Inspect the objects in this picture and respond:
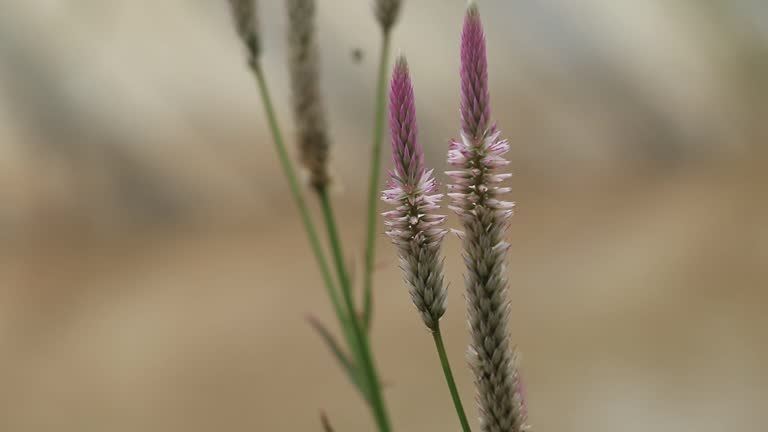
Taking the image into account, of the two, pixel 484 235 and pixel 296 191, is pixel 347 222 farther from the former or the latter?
pixel 484 235

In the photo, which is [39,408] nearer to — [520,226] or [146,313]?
A: [146,313]

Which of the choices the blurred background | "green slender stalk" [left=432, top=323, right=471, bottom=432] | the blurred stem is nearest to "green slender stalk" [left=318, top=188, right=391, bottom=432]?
the blurred stem

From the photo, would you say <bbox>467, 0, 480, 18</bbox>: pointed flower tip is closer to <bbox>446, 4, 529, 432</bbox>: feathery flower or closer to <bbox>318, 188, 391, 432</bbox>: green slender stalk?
<bbox>446, 4, 529, 432</bbox>: feathery flower

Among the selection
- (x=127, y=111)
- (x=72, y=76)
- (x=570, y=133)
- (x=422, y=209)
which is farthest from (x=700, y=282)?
(x=422, y=209)

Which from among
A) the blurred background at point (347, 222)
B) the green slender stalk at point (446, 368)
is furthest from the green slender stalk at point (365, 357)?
the blurred background at point (347, 222)

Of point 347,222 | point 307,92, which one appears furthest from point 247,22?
point 347,222

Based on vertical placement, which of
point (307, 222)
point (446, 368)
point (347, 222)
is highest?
point (347, 222)
